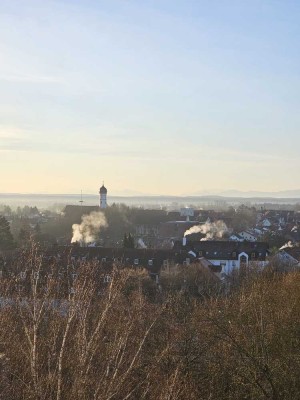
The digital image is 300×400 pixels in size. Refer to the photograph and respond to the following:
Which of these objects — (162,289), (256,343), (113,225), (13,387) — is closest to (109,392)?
(13,387)

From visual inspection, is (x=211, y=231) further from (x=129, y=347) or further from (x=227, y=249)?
(x=129, y=347)

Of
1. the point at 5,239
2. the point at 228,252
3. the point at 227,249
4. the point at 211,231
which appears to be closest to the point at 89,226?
the point at 211,231

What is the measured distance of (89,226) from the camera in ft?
210

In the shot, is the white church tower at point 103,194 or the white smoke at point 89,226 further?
the white church tower at point 103,194

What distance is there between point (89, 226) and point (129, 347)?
53024 millimetres

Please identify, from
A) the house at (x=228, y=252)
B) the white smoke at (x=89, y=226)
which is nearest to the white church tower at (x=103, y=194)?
the white smoke at (x=89, y=226)

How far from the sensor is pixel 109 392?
22.8ft

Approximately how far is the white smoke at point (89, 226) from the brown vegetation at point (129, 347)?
41710 millimetres

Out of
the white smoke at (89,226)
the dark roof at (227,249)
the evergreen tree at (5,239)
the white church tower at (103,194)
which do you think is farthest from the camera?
the white church tower at (103,194)

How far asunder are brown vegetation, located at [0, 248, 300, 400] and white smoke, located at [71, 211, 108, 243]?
4171cm

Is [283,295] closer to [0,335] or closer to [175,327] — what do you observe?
[175,327]

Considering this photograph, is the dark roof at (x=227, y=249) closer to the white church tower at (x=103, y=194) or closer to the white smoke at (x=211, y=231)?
the white smoke at (x=211, y=231)

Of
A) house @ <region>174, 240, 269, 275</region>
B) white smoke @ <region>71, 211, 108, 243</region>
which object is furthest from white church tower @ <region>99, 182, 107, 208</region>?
house @ <region>174, 240, 269, 275</region>

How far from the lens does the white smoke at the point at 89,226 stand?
59.8 meters
